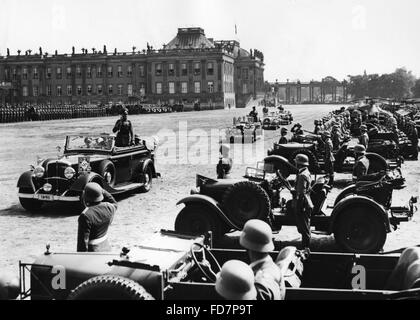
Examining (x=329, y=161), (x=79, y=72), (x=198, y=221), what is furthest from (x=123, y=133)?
(x=79, y=72)

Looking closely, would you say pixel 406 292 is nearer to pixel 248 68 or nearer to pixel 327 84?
pixel 248 68

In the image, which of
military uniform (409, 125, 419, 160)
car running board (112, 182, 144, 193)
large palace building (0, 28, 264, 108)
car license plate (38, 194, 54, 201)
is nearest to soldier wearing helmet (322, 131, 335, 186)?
car running board (112, 182, 144, 193)

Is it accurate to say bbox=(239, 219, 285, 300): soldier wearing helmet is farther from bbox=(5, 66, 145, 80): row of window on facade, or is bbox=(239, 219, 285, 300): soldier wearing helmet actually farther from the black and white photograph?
bbox=(5, 66, 145, 80): row of window on facade

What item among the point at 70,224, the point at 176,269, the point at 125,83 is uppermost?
the point at 125,83

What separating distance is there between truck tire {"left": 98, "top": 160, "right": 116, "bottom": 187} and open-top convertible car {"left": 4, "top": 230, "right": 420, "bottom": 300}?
6379mm

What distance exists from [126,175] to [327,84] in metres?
150

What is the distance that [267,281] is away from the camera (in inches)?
157

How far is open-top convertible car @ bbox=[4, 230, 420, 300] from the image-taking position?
4.22 meters

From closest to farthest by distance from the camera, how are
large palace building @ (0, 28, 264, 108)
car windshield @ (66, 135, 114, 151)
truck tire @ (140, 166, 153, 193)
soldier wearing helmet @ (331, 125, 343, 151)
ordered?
car windshield @ (66, 135, 114, 151) → truck tire @ (140, 166, 153, 193) → soldier wearing helmet @ (331, 125, 343, 151) → large palace building @ (0, 28, 264, 108)

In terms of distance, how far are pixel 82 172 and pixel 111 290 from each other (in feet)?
25.6

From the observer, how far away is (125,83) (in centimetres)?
10012

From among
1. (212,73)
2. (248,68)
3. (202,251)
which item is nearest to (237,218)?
(202,251)

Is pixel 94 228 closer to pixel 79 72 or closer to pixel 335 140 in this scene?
pixel 335 140

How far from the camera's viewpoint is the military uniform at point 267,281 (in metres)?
3.87
